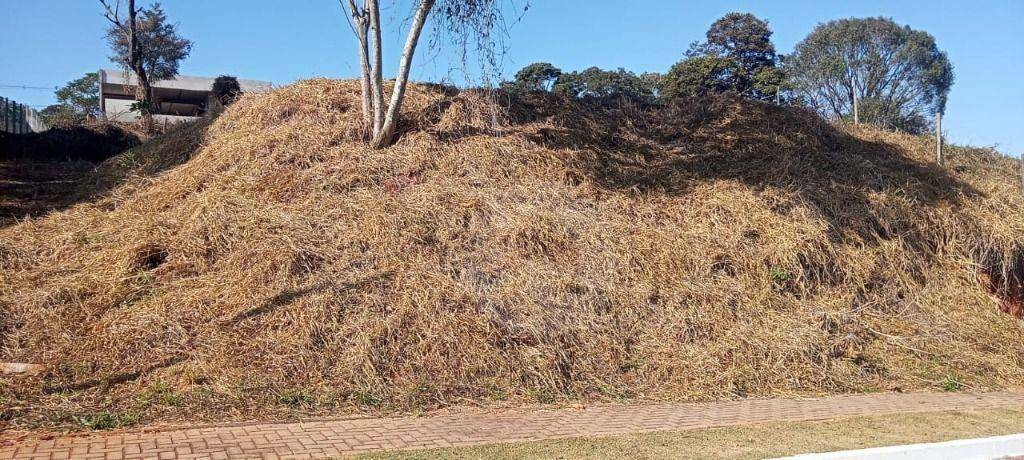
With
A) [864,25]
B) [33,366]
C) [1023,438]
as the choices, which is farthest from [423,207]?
[864,25]

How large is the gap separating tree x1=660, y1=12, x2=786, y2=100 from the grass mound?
1845 cm

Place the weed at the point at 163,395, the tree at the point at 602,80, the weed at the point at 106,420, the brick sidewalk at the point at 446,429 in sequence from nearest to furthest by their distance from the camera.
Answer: the brick sidewalk at the point at 446,429 < the weed at the point at 106,420 < the weed at the point at 163,395 < the tree at the point at 602,80

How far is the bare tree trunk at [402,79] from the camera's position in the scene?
1135 cm

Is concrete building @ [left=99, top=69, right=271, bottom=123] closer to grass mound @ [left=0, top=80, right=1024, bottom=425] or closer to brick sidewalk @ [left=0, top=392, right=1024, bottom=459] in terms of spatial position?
grass mound @ [left=0, top=80, right=1024, bottom=425]

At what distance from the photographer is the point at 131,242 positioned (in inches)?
377

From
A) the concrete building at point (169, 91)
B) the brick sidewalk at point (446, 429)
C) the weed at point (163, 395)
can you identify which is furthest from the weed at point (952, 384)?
the concrete building at point (169, 91)

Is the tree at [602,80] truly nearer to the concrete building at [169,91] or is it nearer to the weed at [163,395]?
the concrete building at [169,91]

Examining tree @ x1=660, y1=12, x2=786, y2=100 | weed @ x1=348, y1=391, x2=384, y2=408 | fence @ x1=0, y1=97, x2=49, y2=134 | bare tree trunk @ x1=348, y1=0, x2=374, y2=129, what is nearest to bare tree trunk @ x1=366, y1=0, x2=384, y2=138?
bare tree trunk @ x1=348, y1=0, x2=374, y2=129

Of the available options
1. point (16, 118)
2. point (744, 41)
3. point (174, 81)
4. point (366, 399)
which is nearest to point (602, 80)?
point (744, 41)

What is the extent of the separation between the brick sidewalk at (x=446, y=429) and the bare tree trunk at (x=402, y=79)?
6.04 meters

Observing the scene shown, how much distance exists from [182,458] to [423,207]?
228 inches

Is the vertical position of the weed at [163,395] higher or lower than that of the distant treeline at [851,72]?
lower

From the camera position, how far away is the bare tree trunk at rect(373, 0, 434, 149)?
1135 centimetres

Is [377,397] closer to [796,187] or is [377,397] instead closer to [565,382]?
Result: [565,382]
